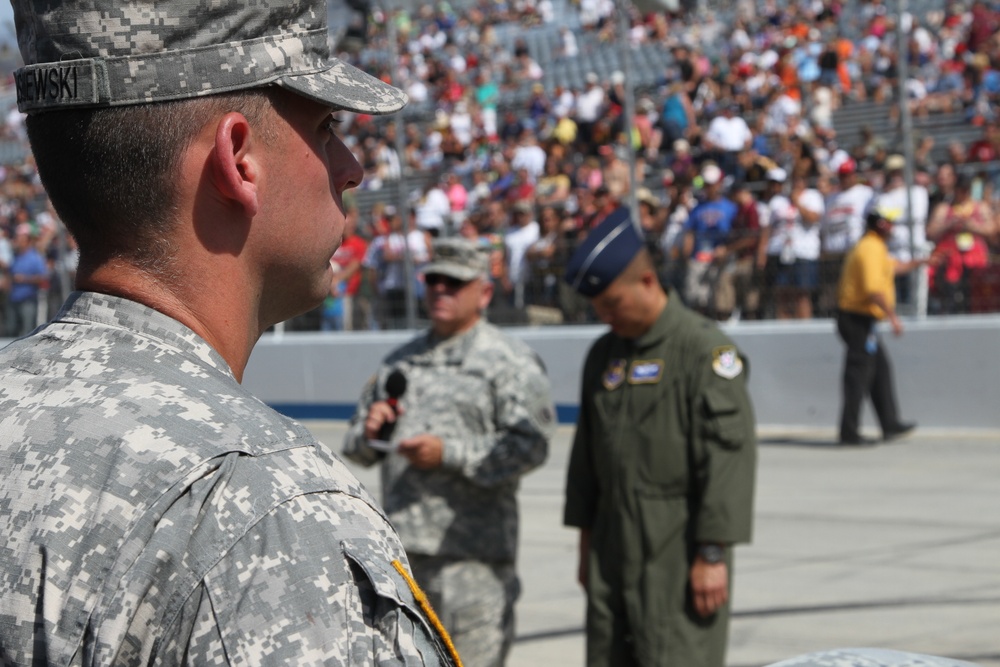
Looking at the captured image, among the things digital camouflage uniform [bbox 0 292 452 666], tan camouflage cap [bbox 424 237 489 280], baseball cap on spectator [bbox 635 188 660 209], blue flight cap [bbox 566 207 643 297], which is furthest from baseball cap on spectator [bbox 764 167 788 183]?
digital camouflage uniform [bbox 0 292 452 666]

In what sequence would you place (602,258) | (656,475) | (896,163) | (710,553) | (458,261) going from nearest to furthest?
(710,553) < (656,475) < (602,258) < (458,261) < (896,163)

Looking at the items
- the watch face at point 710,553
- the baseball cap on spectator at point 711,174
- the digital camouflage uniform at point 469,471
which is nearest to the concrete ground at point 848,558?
the digital camouflage uniform at point 469,471

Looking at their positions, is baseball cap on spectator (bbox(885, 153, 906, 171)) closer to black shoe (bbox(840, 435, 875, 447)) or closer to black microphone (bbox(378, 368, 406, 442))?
black shoe (bbox(840, 435, 875, 447))

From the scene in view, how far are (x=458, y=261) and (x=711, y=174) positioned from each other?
862cm

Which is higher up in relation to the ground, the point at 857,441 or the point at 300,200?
the point at 300,200

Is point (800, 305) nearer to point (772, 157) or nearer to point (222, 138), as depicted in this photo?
point (772, 157)

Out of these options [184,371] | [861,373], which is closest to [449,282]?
[184,371]

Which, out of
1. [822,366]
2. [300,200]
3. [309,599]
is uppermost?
[300,200]

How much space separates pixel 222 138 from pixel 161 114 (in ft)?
0.20

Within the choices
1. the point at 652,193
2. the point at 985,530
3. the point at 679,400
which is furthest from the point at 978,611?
the point at 652,193

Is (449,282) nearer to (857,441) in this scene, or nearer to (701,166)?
(857,441)

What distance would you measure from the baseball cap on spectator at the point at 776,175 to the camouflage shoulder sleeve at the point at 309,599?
38.0ft

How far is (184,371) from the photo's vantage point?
1.23 metres

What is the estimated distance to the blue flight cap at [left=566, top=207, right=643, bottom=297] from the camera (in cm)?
448
